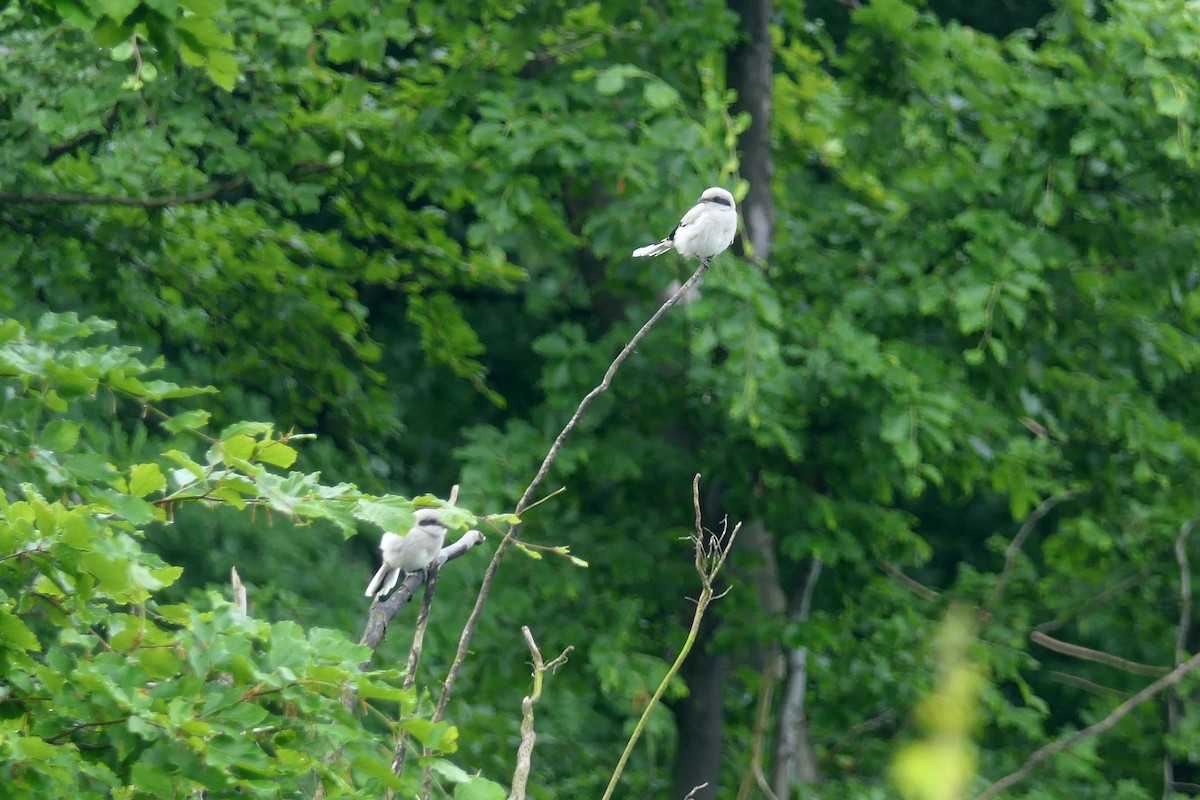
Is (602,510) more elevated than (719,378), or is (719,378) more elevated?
(719,378)

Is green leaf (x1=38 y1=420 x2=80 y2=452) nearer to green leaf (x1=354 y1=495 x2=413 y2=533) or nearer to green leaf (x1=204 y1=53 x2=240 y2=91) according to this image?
green leaf (x1=204 y1=53 x2=240 y2=91)

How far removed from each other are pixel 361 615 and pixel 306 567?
568 mm

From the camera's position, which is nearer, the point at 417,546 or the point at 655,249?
the point at 417,546

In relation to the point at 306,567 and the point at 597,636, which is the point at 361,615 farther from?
the point at 597,636

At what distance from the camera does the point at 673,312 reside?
6441mm

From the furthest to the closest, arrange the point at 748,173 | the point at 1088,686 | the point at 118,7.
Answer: the point at 1088,686 < the point at 748,173 < the point at 118,7

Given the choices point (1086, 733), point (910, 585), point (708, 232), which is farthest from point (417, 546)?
point (910, 585)

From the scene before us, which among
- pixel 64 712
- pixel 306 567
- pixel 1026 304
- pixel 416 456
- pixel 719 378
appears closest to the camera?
pixel 64 712

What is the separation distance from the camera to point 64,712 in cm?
267

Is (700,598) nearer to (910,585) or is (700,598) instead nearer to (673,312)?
(673,312)

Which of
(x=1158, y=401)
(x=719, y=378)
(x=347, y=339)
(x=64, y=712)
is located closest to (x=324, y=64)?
(x=347, y=339)

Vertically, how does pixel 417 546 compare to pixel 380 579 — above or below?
above

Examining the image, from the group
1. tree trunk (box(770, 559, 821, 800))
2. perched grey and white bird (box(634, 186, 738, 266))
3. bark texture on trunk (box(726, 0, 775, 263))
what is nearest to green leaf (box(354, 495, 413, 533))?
perched grey and white bird (box(634, 186, 738, 266))

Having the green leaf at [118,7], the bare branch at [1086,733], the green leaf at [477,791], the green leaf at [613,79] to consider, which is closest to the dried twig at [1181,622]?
the bare branch at [1086,733]
